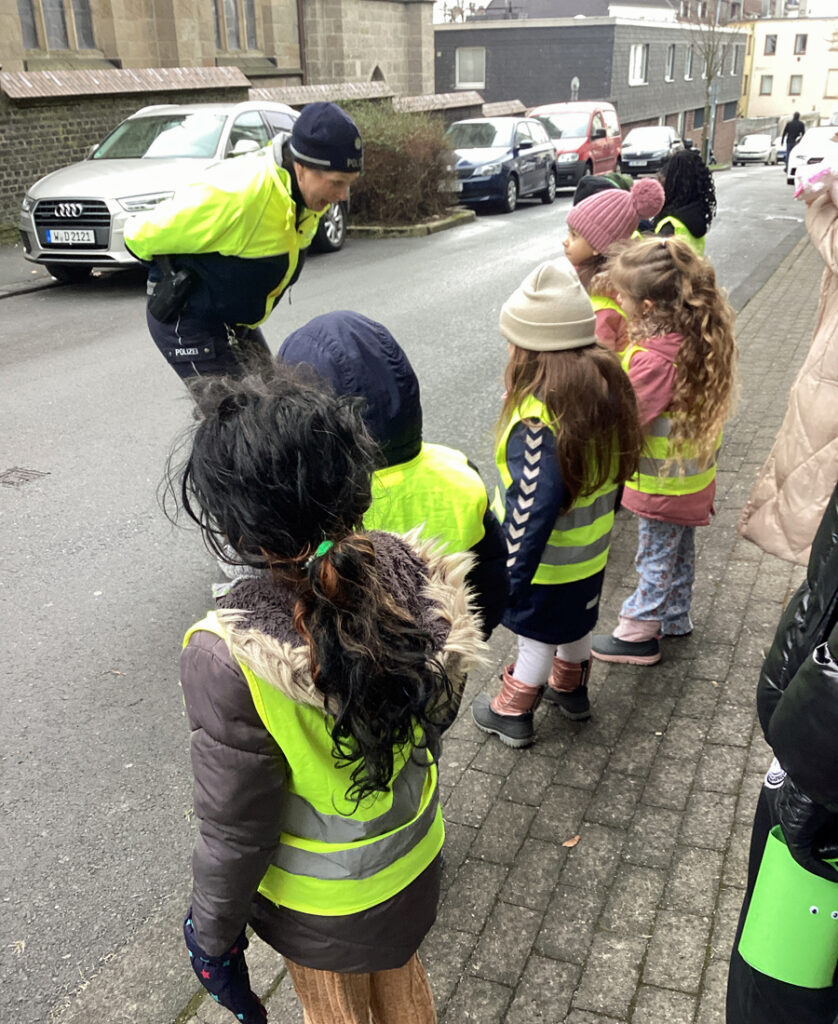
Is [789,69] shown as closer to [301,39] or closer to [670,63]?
[670,63]

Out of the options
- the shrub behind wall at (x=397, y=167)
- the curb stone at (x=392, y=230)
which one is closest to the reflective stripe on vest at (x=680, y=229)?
the curb stone at (x=392, y=230)

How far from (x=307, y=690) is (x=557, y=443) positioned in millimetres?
1469

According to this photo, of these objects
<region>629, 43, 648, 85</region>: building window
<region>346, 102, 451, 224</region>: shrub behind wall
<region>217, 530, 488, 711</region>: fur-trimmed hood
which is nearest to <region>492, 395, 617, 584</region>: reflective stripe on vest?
<region>217, 530, 488, 711</region>: fur-trimmed hood

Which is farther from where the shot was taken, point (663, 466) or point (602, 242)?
point (602, 242)

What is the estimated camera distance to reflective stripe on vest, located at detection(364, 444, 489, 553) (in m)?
2.20

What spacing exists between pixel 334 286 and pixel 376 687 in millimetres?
10541

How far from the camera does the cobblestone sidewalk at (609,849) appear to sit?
2.39m

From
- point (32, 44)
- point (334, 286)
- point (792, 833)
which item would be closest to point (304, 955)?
point (792, 833)

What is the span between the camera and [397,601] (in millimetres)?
1564

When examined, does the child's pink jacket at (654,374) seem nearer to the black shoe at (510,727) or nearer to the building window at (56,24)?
the black shoe at (510,727)

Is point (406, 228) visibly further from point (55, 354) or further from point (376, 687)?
point (376, 687)

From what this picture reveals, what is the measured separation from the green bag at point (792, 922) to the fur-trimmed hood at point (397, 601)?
603 millimetres

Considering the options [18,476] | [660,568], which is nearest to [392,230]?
[18,476]

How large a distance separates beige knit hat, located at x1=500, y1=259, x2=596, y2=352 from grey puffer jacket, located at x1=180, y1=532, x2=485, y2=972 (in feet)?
3.81
